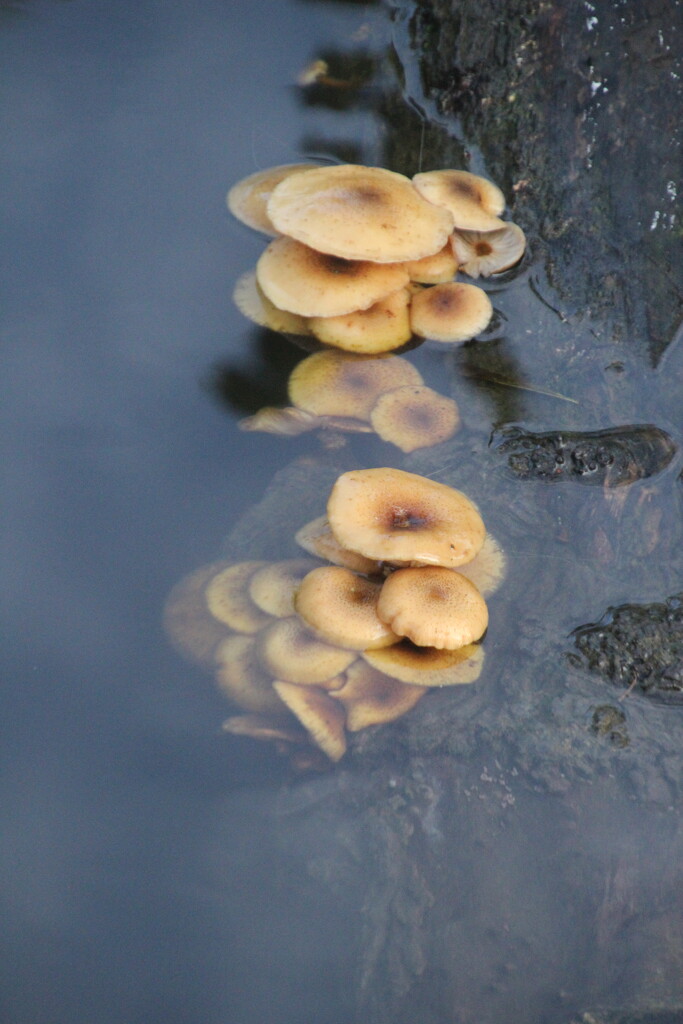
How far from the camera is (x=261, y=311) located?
5.52 meters

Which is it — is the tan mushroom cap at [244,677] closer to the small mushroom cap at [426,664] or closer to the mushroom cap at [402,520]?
the small mushroom cap at [426,664]

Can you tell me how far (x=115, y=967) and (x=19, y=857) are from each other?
665mm

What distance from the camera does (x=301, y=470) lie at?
196 inches

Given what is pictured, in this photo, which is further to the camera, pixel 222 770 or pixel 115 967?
pixel 222 770

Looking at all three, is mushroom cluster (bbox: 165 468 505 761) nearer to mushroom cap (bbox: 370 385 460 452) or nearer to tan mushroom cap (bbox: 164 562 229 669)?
tan mushroom cap (bbox: 164 562 229 669)

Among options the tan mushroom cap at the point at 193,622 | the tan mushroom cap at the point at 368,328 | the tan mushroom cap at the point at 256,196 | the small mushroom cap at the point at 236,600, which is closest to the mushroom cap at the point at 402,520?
the small mushroom cap at the point at 236,600

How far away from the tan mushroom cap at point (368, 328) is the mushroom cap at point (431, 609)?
1994 mm

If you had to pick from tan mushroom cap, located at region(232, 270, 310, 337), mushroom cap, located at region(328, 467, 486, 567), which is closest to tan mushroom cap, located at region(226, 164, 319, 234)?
tan mushroom cap, located at region(232, 270, 310, 337)

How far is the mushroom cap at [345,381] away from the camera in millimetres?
5059

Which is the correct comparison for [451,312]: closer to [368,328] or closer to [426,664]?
[368,328]

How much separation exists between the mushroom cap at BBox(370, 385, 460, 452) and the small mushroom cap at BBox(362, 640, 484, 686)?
4.77ft

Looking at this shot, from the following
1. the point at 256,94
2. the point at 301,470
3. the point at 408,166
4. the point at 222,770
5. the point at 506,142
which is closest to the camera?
the point at 222,770

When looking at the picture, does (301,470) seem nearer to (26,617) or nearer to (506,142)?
(26,617)

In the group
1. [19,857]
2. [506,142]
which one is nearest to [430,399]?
[506,142]
